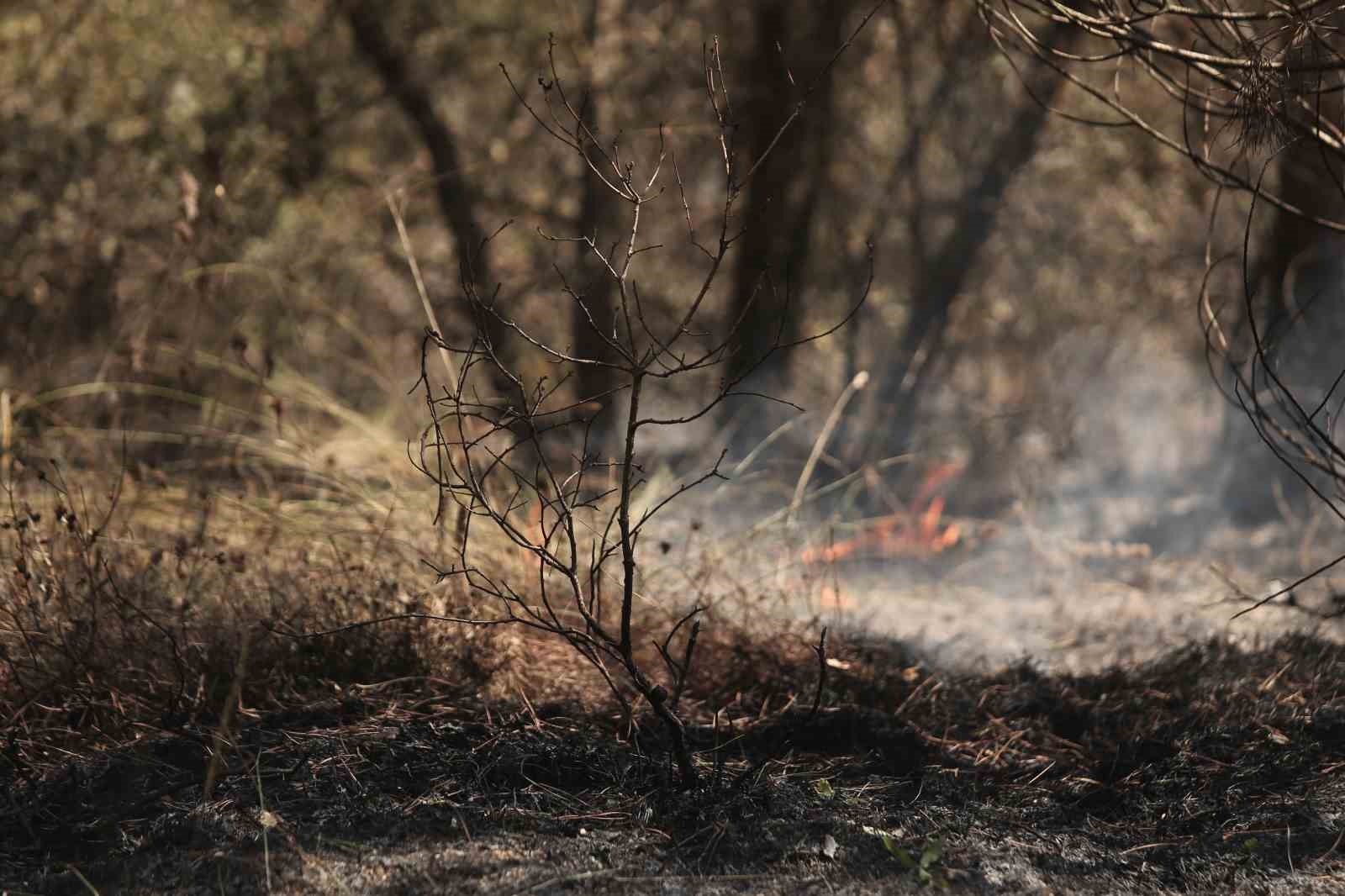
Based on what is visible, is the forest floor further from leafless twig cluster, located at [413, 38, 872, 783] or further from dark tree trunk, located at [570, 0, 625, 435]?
dark tree trunk, located at [570, 0, 625, 435]

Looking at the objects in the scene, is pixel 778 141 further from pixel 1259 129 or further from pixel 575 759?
pixel 575 759

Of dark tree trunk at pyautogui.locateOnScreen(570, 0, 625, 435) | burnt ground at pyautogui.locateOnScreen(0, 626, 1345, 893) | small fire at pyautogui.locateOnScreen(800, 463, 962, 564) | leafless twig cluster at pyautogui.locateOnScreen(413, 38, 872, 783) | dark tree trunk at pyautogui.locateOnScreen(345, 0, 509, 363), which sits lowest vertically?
burnt ground at pyautogui.locateOnScreen(0, 626, 1345, 893)

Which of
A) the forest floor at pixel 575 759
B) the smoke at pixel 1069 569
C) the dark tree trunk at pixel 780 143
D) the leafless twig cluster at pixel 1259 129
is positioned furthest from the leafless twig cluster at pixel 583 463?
the leafless twig cluster at pixel 1259 129

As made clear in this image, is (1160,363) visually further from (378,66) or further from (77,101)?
(77,101)

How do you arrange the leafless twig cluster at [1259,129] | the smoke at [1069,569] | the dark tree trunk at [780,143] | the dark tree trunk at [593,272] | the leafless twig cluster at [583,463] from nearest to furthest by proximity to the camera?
the leafless twig cluster at [583,463] → the leafless twig cluster at [1259,129] → the smoke at [1069,569] → the dark tree trunk at [780,143] → the dark tree trunk at [593,272]

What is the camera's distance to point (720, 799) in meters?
2.39

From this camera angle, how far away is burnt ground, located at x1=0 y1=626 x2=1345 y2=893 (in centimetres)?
214

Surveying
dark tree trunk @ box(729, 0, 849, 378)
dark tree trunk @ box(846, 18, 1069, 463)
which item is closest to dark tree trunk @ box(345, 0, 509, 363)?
dark tree trunk @ box(729, 0, 849, 378)

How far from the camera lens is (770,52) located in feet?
20.4

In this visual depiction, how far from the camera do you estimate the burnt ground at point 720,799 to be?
2145 millimetres

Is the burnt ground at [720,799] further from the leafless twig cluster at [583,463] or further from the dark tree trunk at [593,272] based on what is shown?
the dark tree trunk at [593,272]

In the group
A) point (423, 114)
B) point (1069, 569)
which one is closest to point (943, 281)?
point (1069, 569)

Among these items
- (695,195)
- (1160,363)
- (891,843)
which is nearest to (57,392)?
(891,843)

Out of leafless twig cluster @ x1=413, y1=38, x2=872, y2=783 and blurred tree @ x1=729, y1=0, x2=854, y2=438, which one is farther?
blurred tree @ x1=729, y1=0, x2=854, y2=438
